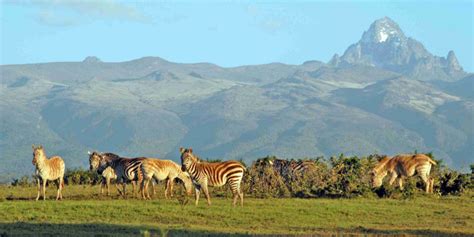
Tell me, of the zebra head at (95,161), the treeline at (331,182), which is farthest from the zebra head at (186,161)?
the zebra head at (95,161)

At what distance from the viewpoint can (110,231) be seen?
88.4ft

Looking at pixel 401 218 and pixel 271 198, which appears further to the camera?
pixel 271 198

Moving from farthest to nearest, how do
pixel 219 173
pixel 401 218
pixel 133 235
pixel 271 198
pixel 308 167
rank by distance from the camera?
pixel 308 167
pixel 271 198
pixel 219 173
pixel 401 218
pixel 133 235

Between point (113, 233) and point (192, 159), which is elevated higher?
point (192, 159)

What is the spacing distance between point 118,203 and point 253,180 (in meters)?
6.94

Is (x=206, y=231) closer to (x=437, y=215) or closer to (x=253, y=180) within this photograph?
(x=437, y=215)

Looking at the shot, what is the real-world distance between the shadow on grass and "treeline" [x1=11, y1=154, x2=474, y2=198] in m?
9.39

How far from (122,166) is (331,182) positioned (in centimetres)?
725

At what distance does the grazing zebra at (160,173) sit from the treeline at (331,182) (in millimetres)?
1919

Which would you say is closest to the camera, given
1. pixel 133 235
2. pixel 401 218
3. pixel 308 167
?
pixel 133 235

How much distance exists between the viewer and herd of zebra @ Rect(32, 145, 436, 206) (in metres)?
34.1

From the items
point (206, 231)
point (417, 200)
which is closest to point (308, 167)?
point (417, 200)

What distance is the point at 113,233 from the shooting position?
2645 centimetres

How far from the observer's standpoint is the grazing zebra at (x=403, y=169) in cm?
3866
